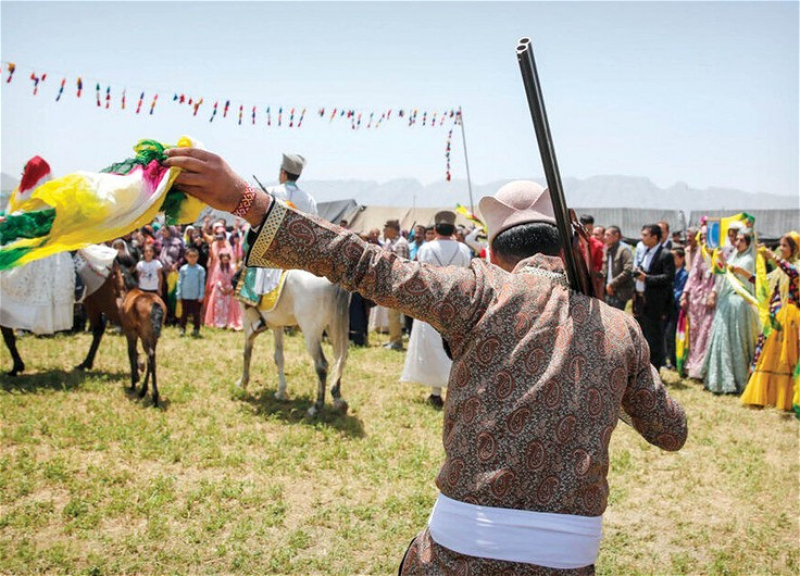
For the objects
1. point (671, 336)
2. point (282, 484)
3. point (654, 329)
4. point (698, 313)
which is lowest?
point (282, 484)

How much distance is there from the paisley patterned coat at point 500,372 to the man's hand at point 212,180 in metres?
0.06

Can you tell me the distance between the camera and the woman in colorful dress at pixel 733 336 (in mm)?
8711

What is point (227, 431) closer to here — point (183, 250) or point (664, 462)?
point (664, 462)

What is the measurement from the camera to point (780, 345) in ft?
26.0

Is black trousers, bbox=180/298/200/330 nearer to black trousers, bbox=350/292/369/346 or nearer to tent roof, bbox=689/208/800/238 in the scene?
black trousers, bbox=350/292/369/346

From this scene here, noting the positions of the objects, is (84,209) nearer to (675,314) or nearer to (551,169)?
(551,169)

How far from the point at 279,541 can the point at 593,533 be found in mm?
2830

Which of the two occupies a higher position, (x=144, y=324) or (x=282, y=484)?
(x=144, y=324)

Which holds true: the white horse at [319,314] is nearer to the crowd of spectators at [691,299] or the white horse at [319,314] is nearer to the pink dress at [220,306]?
the crowd of spectators at [691,299]

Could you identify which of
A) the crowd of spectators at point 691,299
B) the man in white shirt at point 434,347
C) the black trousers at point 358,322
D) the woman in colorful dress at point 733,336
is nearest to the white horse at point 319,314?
the man in white shirt at point 434,347

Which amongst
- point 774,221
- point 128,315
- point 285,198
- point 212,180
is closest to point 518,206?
point 212,180

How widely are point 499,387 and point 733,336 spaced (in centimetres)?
834

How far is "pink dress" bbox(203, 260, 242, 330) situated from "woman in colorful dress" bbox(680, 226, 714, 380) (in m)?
7.77

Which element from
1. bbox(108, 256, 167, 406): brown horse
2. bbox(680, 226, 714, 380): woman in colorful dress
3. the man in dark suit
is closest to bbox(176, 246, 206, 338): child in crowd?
bbox(108, 256, 167, 406): brown horse
